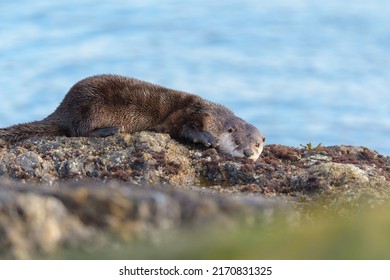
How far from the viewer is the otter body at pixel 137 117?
9902mm

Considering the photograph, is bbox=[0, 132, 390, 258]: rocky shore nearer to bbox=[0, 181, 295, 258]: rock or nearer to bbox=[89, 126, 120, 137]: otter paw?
bbox=[0, 181, 295, 258]: rock

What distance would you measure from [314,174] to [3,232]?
15.7ft

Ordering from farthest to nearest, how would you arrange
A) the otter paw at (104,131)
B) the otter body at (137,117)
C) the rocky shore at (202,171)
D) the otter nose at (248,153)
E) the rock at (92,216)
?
the otter body at (137,117)
the otter nose at (248,153)
the otter paw at (104,131)
the rocky shore at (202,171)
the rock at (92,216)

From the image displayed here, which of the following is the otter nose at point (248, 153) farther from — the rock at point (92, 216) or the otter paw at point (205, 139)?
the rock at point (92, 216)

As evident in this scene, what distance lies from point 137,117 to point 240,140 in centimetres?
115

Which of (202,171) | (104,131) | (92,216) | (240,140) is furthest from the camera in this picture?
(240,140)

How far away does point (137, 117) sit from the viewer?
1028 cm

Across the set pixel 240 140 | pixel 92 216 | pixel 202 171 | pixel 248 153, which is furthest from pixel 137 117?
pixel 92 216

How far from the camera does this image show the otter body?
32.5ft

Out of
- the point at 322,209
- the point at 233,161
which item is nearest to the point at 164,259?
the point at 322,209

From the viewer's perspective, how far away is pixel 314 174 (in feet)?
27.2

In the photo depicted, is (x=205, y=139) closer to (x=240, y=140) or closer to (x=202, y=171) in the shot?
(x=240, y=140)

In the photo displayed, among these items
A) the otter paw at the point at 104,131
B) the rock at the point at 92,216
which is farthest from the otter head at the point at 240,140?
the rock at the point at 92,216
